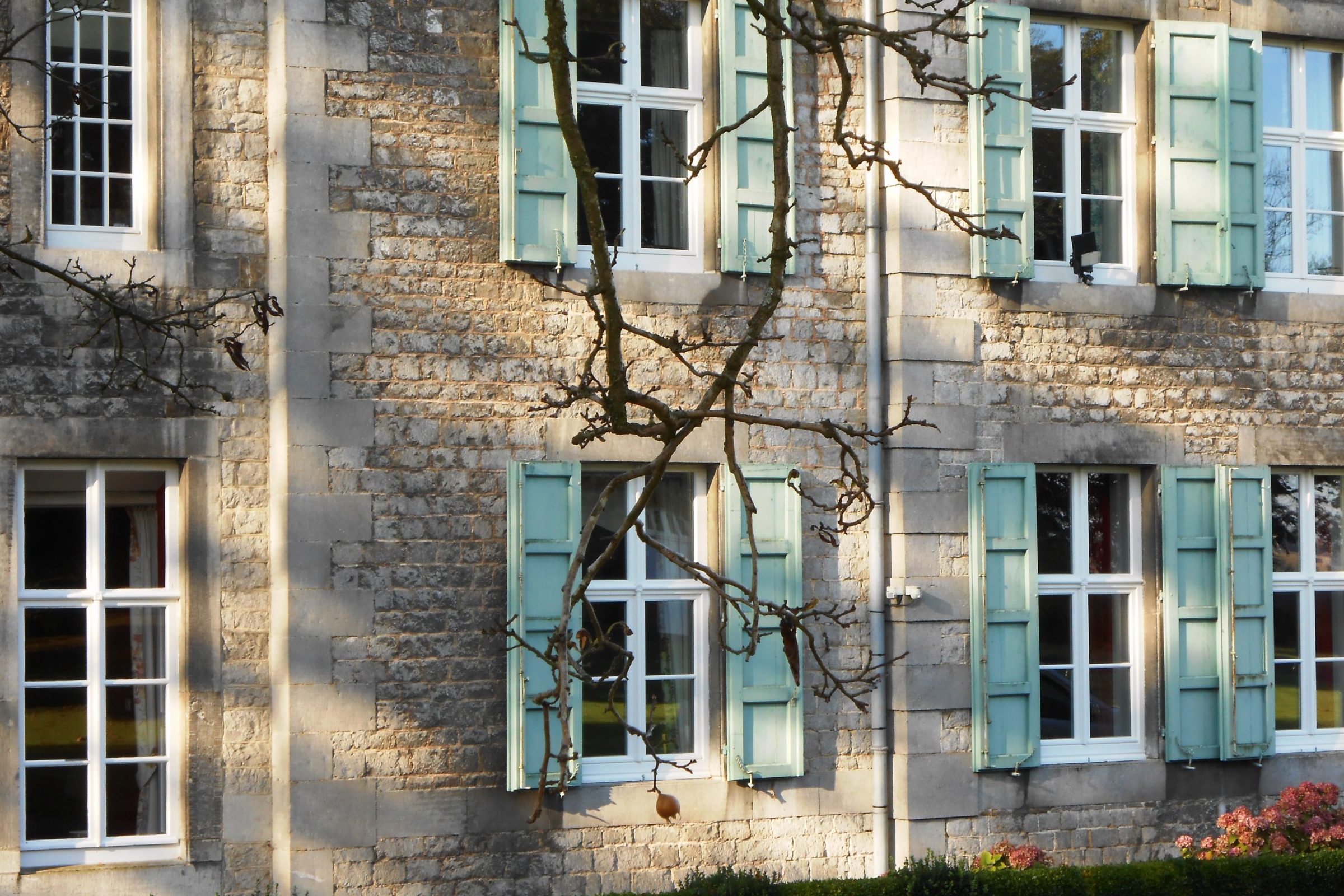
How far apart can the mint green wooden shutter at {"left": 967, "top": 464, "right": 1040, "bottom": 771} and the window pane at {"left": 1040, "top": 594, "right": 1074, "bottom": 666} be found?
0.28m

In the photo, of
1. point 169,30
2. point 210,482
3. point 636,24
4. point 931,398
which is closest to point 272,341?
point 210,482

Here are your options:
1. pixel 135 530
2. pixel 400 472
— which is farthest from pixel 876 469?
pixel 135 530

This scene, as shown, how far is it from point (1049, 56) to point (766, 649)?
385cm

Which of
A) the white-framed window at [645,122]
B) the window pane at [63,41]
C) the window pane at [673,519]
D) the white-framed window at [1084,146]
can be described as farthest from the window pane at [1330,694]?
the window pane at [63,41]

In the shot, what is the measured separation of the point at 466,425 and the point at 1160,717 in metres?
4.34

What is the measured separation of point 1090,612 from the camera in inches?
375

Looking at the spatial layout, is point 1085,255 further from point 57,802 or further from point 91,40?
point 57,802

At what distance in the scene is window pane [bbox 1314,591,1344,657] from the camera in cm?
1005

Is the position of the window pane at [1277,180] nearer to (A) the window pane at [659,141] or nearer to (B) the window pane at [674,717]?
(A) the window pane at [659,141]

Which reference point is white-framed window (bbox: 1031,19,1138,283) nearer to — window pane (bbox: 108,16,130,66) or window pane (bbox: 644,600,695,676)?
window pane (bbox: 644,600,695,676)

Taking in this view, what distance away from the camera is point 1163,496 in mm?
9438

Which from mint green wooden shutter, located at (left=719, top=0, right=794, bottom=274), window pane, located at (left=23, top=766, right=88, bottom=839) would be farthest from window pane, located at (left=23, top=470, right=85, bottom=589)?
mint green wooden shutter, located at (left=719, top=0, right=794, bottom=274)

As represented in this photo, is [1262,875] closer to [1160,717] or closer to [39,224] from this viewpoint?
[1160,717]

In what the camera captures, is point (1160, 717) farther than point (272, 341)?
Yes
